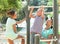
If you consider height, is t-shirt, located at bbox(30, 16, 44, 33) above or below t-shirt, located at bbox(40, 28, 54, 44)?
above

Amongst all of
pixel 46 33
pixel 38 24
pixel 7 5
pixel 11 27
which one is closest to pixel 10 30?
pixel 11 27

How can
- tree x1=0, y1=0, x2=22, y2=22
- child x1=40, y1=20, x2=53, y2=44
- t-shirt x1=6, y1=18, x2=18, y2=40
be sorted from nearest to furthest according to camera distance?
child x1=40, y1=20, x2=53, y2=44 → t-shirt x1=6, y1=18, x2=18, y2=40 → tree x1=0, y1=0, x2=22, y2=22

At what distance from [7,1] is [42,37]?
213cm

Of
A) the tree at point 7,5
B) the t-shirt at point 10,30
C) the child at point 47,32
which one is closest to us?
the child at point 47,32

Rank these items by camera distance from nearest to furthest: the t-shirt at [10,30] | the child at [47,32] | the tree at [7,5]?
the child at [47,32] → the t-shirt at [10,30] → the tree at [7,5]

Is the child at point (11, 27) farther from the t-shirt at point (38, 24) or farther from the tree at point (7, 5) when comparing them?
the tree at point (7, 5)

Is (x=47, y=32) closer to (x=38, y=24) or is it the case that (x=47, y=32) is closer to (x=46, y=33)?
(x=46, y=33)

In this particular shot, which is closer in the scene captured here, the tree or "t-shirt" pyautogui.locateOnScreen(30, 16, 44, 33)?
"t-shirt" pyautogui.locateOnScreen(30, 16, 44, 33)

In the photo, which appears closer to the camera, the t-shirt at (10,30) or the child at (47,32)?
the child at (47,32)

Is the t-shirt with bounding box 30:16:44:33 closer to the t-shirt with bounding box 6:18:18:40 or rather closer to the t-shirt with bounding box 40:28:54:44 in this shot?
the t-shirt with bounding box 40:28:54:44

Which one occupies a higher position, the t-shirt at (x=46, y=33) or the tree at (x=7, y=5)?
the tree at (x=7, y=5)

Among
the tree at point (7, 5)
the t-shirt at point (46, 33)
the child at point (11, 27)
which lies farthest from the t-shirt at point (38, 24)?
the tree at point (7, 5)

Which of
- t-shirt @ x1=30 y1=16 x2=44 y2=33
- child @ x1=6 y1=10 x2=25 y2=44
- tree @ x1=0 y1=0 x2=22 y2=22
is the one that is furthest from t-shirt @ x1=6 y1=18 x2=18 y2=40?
tree @ x1=0 y1=0 x2=22 y2=22

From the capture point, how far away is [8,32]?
267cm
